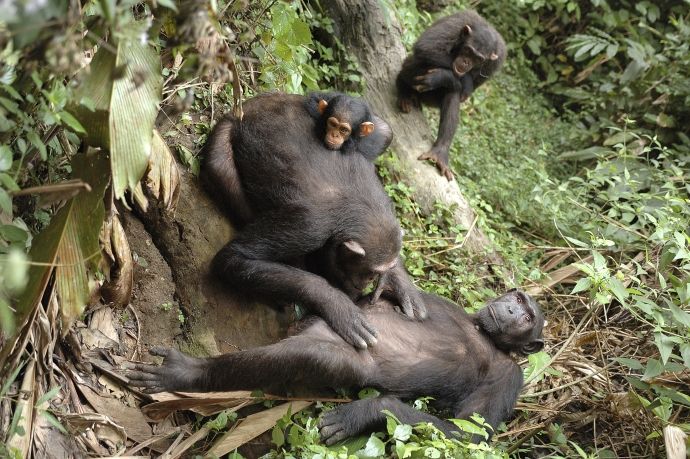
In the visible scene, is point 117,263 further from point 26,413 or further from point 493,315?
point 493,315

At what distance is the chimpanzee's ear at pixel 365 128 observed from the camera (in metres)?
6.35

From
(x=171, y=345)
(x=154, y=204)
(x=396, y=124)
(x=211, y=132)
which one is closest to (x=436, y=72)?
(x=396, y=124)

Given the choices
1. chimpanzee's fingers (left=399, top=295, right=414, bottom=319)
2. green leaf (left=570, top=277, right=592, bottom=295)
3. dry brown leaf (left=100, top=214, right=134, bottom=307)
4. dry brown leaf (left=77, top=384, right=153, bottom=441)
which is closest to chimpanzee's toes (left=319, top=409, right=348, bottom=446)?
dry brown leaf (left=77, top=384, right=153, bottom=441)

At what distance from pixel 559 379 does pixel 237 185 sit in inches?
129

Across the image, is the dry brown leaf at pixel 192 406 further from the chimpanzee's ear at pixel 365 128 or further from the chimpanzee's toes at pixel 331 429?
the chimpanzee's ear at pixel 365 128

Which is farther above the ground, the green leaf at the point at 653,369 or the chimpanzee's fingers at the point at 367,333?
the chimpanzee's fingers at the point at 367,333

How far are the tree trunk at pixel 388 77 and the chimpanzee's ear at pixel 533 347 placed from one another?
2327 mm

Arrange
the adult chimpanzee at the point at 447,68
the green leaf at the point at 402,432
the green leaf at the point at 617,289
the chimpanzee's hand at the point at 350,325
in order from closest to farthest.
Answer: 1. the green leaf at the point at 402,432
2. the chimpanzee's hand at the point at 350,325
3. the green leaf at the point at 617,289
4. the adult chimpanzee at the point at 447,68

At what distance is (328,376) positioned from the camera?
5.39 m

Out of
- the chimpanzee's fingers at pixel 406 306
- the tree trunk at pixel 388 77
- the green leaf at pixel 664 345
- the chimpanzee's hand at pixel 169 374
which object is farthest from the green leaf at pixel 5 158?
the tree trunk at pixel 388 77

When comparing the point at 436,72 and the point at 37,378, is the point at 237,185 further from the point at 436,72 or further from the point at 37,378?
the point at 436,72

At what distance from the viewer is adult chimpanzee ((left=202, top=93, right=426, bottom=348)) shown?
5.71 m

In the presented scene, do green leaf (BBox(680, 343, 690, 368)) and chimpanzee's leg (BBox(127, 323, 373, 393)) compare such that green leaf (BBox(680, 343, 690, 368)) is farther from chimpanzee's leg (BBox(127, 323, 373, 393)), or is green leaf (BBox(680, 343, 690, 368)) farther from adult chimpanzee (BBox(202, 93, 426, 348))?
chimpanzee's leg (BBox(127, 323, 373, 393))

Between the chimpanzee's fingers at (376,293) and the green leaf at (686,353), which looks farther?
the chimpanzee's fingers at (376,293)
